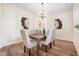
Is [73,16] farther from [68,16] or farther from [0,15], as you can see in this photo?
[0,15]

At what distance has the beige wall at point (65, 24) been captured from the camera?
8.55ft

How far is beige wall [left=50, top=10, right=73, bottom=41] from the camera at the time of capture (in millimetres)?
2606

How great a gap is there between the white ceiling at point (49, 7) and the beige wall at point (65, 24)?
11 cm

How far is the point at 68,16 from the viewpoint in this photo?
8.80 feet

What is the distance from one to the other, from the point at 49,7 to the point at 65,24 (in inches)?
23.2

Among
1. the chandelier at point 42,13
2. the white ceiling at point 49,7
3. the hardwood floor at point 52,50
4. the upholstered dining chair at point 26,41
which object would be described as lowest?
the hardwood floor at point 52,50

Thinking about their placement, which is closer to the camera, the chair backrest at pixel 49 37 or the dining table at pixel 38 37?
the dining table at pixel 38 37

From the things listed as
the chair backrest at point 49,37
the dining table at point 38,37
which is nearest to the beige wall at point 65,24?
the chair backrest at point 49,37

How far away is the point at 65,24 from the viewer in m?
2.62

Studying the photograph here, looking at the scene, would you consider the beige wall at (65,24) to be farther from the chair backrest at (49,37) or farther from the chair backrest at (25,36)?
the chair backrest at (25,36)

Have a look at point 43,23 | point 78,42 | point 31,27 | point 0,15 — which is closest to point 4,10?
point 0,15

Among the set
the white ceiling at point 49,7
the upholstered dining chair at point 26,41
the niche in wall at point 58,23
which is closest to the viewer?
the white ceiling at point 49,7

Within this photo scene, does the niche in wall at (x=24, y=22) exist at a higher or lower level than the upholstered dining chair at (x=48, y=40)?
higher

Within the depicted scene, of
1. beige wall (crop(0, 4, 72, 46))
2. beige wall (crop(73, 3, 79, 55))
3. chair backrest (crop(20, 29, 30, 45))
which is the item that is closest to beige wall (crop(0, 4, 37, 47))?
beige wall (crop(0, 4, 72, 46))
